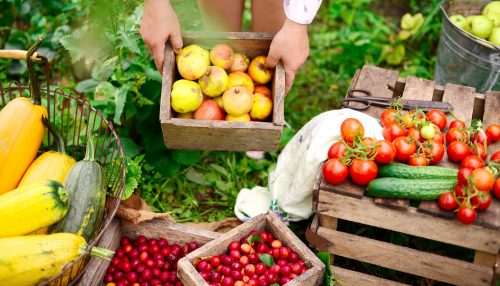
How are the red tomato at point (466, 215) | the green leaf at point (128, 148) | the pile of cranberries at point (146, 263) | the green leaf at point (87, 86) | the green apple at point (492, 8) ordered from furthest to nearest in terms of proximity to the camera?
the green apple at point (492, 8) → the green leaf at point (87, 86) → the green leaf at point (128, 148) → the pile of cranberries at point (146, 263) → the red tomato at point (466, 215)

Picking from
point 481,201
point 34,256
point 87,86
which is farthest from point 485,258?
point 87,86

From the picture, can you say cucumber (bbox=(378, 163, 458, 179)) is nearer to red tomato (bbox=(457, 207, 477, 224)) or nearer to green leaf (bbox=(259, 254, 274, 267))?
red tomato (bbox=(457, 207, 477, 224))

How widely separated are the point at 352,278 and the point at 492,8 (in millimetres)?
2000

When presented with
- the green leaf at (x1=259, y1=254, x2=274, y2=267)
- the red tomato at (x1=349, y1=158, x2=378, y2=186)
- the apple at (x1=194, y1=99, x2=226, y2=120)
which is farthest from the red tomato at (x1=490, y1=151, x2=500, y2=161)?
→ the apple at (x1=194, y1=99, x2=226, y2=120)

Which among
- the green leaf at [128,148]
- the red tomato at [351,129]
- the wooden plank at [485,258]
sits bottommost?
the wooden plank at [485,258]

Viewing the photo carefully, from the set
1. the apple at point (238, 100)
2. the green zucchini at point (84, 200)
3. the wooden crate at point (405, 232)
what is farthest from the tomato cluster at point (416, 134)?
the green zucchini at point (84, 200)

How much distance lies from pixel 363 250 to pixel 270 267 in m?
0.42

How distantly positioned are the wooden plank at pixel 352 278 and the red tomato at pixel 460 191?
22.5 inches

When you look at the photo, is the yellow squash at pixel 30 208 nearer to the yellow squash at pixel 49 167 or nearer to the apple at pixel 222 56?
the yellow squash at pixel 49 167

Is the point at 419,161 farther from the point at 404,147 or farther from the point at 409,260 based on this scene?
the point at 409,260

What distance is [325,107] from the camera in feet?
11.8

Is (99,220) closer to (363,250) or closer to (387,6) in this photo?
(363,250)

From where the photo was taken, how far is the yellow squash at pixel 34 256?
5.72ft

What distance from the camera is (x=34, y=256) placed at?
1.77 meters
